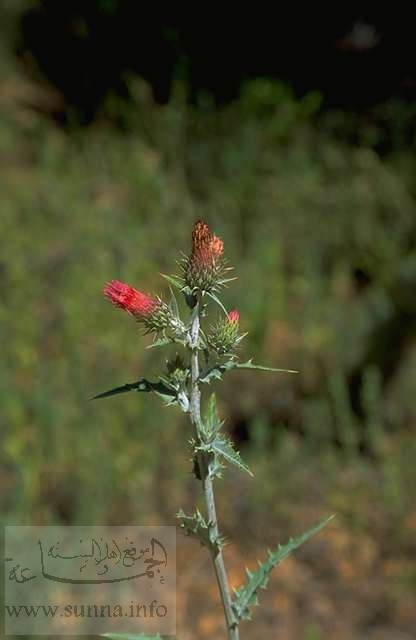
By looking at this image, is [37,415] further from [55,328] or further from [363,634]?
[363,634]

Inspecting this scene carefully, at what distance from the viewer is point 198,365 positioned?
1.76 meters

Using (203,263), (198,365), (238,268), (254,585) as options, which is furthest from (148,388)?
(238,268)

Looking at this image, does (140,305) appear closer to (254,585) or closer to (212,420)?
(212,420)

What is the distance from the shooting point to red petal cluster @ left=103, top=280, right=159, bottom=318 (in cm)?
179

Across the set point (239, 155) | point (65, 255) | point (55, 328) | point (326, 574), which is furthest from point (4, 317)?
point (326, 574)

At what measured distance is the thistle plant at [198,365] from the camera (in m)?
1.69

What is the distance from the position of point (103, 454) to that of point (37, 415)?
465mm

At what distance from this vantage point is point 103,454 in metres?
4.34

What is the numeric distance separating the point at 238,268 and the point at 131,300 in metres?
3.93

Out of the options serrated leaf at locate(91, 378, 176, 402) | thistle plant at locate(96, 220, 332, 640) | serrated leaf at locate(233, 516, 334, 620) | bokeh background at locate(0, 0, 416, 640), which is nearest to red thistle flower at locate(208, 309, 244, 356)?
thistle plant at locate(96, 220, 332, 640)

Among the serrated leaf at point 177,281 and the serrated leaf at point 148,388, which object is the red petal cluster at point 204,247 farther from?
the serrated leaf at point 148,388

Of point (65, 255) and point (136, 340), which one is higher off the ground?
point (65, 255)

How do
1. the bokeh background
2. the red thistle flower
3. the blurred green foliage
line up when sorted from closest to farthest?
the red thistle flower
the bokeh background
the blurred green foliage

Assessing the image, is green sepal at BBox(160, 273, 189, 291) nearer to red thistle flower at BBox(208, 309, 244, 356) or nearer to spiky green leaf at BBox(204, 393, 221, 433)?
red thistle flower at BBox(208, 309, 244, 356)
